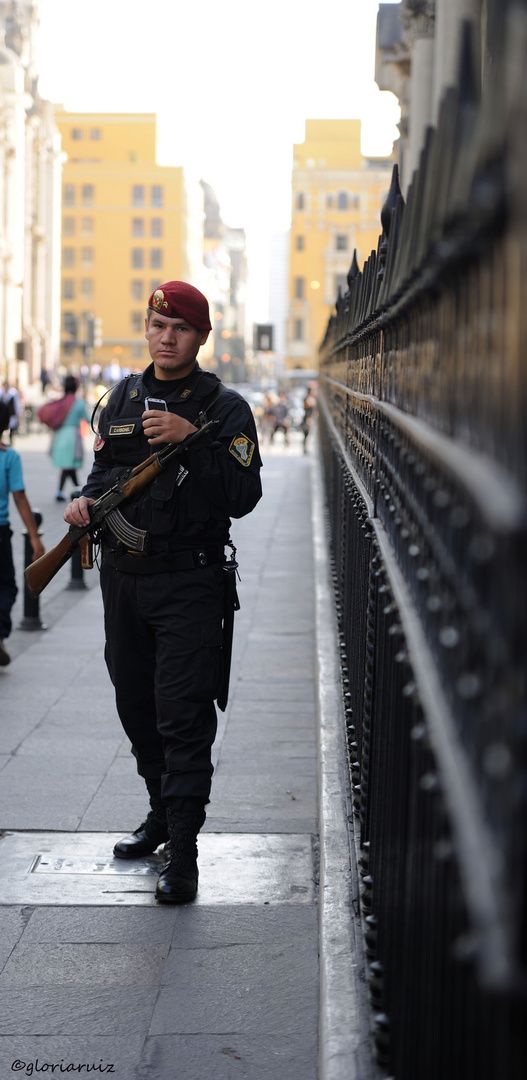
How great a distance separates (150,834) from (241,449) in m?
1.45

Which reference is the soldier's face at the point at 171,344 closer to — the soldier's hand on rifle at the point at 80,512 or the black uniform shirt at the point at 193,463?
the black uniform shirt at the point at 193,463

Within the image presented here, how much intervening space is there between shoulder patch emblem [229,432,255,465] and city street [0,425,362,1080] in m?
1.32

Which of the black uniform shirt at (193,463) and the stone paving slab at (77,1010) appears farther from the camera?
the black uniform shirt at (193,463)

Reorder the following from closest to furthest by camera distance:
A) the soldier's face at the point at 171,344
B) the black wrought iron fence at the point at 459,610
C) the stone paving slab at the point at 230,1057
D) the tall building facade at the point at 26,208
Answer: the black wrought iron fence at the point at 459,610 < the stone paving slab at the point at 230,1057 < the soldier's face at the point at 171,344 < the tall building facade at the point at 26,208

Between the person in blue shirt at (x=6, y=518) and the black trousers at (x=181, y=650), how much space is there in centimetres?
348

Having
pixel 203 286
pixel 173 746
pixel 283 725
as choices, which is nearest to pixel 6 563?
pixel 283 725

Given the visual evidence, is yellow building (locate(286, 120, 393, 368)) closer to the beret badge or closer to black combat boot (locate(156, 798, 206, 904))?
the beret badge

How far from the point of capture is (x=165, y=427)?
4.55 metres

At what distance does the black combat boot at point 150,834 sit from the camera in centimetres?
503

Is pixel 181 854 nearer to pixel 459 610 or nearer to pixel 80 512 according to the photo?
pixel 80 512

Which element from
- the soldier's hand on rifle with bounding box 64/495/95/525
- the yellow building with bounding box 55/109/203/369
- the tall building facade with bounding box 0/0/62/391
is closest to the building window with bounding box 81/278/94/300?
the yellow building with bounding box 55/109/203/369

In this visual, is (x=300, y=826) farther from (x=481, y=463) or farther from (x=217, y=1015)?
(x=481, y=463)

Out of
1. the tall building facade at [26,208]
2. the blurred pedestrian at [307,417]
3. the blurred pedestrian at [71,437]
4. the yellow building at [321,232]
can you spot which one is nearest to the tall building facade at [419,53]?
the blurred pedestrian at [71,437]

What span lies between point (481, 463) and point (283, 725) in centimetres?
588
